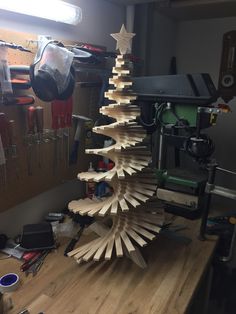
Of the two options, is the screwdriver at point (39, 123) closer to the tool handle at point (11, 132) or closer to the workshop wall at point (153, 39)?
the tool handle at point (11, 132)

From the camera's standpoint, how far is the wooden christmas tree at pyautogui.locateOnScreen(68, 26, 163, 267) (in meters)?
1.08

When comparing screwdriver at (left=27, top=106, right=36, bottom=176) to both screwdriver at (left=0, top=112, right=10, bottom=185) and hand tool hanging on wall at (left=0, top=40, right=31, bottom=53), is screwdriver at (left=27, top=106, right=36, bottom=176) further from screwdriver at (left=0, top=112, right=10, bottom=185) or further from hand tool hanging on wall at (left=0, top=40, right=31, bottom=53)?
hand tool hanging on wall at (left=0, top=40, right=31, bottom=53)

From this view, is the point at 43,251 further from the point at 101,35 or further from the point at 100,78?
the point at 101,35

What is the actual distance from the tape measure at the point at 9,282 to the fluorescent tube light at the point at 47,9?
3.09 feet

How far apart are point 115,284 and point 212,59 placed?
162 centimetres

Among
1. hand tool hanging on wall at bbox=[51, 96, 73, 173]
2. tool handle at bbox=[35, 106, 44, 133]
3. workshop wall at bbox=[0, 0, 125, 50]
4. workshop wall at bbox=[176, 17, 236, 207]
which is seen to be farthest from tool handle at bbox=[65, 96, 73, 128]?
workshop wall at bbox=[176, 17, 236, 207]

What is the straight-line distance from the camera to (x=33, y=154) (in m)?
1.28

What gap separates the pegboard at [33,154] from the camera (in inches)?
44.9

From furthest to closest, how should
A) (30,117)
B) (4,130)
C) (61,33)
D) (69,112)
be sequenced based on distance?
(69,112), (61,33), (30,117), (4,130)

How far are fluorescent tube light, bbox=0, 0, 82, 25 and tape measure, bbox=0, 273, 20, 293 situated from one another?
3.09 ft

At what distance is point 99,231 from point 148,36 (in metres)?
1.27

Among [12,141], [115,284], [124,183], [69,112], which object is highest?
[69,112]

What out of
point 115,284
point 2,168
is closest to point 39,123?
point 2,168

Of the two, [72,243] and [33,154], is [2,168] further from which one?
[72,243]
